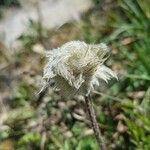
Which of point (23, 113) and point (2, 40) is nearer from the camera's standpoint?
point (23, 113)

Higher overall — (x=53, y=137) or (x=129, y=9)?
(x=129, y=9)

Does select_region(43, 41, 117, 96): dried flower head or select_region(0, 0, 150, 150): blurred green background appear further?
select_region(0, 0, 150, 150): blurred green background

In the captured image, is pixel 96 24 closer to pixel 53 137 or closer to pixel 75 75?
pixel 53 137

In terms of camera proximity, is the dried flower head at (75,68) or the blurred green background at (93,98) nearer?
the dried flower head at (75,68)

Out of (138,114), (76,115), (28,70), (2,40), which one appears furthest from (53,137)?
(2,40)
